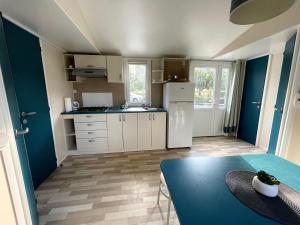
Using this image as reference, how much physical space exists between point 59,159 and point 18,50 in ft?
6.23

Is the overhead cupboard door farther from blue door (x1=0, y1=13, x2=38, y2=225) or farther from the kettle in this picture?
blue door (x1=0, y1=13, x2=38, y2=225)

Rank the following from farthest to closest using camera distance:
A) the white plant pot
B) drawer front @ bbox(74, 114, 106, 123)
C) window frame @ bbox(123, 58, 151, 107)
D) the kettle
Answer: window frame @ bbox(123, 58, 151, 107)
the kettle
drawer front @ bbox(74, 114, 106, 123)
the white plant pot

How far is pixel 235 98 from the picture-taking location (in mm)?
3852

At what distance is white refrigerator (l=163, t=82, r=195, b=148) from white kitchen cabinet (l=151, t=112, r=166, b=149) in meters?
0.11

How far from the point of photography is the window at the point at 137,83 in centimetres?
354

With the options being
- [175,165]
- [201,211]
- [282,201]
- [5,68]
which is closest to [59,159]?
[5,68]

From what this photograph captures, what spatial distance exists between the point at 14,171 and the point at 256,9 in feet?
Answer: 6.61

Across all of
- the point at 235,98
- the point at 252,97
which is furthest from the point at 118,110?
the point at 252,97

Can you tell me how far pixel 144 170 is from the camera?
2.51 metres

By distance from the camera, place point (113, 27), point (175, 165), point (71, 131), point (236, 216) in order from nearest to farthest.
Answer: point (236, 216) < point (175, 165) < point (113, 27) < point (71, 131)

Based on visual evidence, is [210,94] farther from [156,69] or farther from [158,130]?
[158,130]

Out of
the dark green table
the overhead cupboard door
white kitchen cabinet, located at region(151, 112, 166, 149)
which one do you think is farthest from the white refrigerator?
the dark green table

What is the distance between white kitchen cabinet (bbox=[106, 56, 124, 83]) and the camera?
3143 millimetres

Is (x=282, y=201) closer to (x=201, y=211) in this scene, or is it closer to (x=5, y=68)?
(x=201, y=211)
